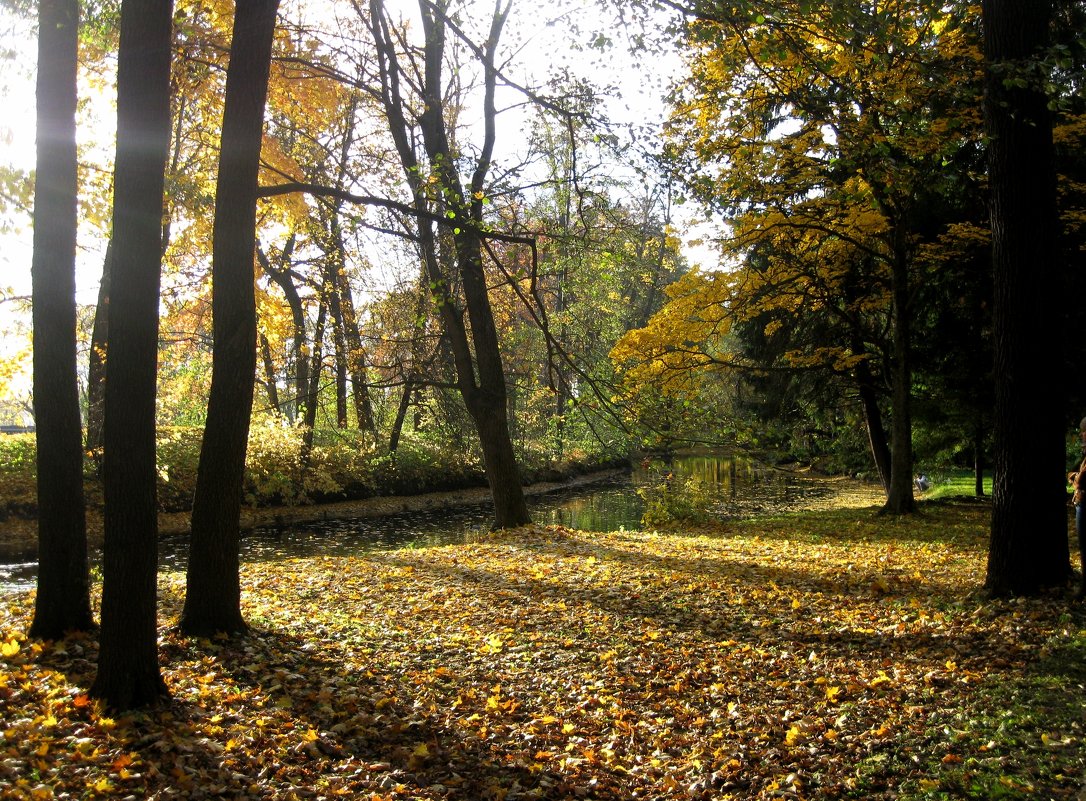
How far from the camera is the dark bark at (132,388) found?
4.20 m

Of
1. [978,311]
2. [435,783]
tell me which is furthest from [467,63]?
[435,783]

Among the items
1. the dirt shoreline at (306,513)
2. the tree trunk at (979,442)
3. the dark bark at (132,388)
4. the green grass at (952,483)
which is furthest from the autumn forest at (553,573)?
the green grass at (952,483)

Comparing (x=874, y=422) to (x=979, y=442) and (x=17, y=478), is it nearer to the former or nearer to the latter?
(x=979, y=442)

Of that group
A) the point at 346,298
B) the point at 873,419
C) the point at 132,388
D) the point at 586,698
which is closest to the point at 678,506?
the point at 873,419

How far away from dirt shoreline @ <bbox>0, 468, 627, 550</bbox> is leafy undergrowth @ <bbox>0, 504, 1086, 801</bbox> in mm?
9314

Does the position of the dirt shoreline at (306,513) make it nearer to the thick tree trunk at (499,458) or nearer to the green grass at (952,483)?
the thick tree trunk at (499,458)

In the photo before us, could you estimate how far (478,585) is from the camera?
7.83 meters

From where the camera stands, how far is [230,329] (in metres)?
5.70

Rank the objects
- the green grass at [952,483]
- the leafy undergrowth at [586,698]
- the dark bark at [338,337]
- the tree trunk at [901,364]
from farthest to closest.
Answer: the green grass at [952,483], the dark bark at [338,337], the tree trunk at [901,364], the leafy undergrowth at [586,698]

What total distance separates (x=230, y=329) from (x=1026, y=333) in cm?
626

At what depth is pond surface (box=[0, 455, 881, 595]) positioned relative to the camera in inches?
541

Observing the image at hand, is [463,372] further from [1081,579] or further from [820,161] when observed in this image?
[1081,579]

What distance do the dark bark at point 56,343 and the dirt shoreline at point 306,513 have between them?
10.2 m

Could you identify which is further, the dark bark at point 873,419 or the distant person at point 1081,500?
the dark bark at point 873,419
